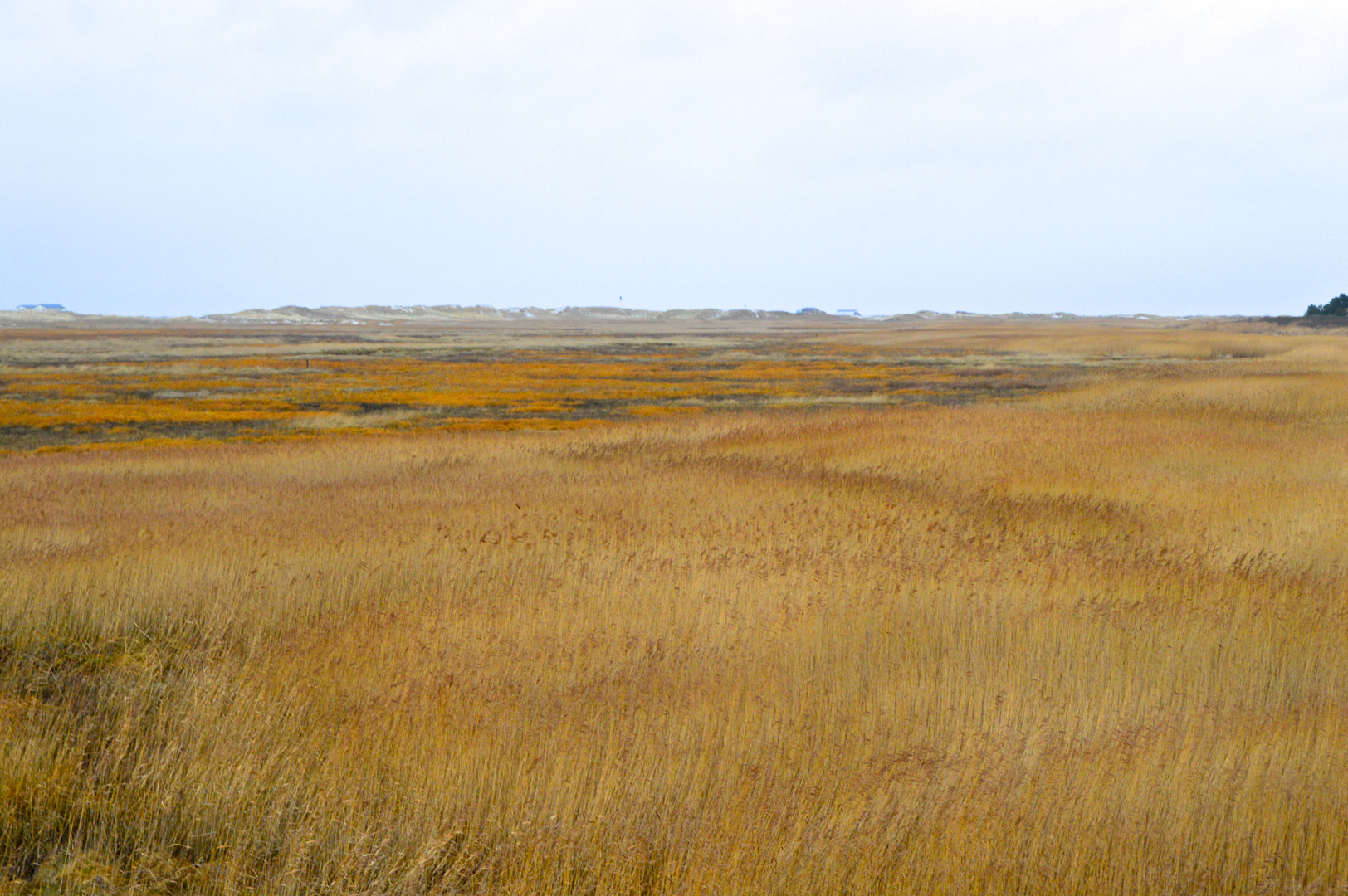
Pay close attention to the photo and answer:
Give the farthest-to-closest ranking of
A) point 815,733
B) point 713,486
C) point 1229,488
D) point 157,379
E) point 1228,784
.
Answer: point 157,379, point 713,486, point 1229,488, point 815,733, point 1228,784

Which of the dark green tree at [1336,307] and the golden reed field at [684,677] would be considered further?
the dark green tree at [1336,307]

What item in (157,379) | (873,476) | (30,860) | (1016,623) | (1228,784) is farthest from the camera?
(157,379)

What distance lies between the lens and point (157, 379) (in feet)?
150

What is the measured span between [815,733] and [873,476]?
10815 mm

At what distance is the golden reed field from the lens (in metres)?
5.06

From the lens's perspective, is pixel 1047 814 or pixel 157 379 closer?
pixel 1047 814

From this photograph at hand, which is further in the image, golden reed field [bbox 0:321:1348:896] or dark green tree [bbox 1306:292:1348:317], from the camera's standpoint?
dark green tree [bbox 1306:292:1348:317]

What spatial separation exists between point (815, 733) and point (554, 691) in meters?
1.81

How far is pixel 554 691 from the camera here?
6957mm

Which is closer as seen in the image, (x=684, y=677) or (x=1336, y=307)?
(x=684, y=677)

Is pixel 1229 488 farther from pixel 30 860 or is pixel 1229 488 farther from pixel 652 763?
pixel 30 860

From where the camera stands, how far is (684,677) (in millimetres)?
7203

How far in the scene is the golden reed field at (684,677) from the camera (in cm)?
506

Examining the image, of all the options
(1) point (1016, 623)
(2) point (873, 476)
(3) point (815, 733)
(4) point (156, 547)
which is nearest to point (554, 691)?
(3) point (815, 733)
